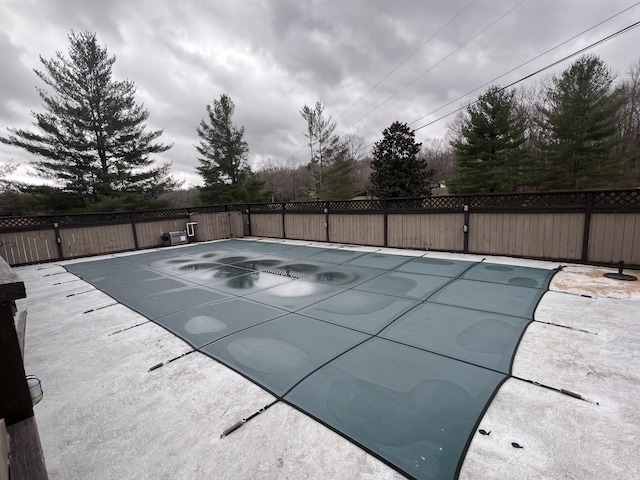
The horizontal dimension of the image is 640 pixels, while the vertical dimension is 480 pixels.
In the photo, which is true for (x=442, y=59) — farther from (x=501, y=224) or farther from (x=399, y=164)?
(x=501, y=224)

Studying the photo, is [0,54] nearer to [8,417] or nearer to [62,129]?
[62,129]

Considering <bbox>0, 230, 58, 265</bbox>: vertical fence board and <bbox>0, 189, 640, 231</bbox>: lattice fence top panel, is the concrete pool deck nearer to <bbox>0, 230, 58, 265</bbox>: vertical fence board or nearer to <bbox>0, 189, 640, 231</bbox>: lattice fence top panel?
<bbox>0, 189, 640, 231</bbox>: lattice fence top panel

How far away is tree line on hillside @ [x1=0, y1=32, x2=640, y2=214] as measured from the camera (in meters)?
12.8

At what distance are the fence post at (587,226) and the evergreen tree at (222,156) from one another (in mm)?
16392

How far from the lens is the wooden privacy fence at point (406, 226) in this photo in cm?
507

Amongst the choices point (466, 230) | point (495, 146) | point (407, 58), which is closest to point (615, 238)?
point (466, 230)

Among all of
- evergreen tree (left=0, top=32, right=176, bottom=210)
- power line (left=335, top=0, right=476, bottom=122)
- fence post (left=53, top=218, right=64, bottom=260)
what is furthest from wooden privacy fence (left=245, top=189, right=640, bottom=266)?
evergreen tree (left=0, top=32, right=176, bottom=210)

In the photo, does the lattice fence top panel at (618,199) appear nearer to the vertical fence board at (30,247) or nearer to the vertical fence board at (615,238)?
the vertical fence board at (615,238)

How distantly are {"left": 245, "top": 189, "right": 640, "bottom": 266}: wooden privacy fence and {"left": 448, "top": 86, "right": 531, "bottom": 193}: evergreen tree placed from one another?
31.8 feet

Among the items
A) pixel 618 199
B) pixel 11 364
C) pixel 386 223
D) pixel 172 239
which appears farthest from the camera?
pixel 172 239

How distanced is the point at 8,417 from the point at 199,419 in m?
1.00

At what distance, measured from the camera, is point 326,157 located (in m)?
20.0

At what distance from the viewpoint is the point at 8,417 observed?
98 cm

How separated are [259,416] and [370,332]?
4.56 ft
